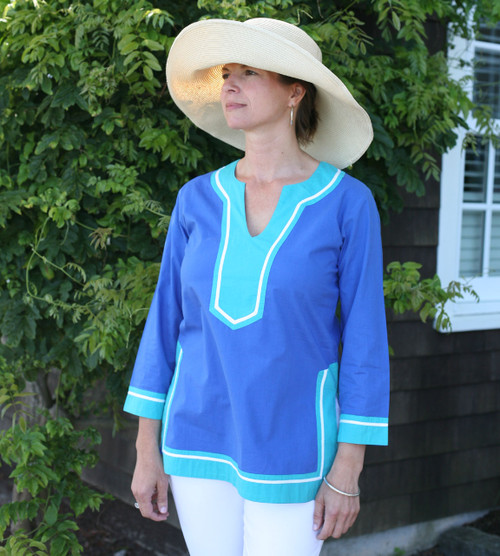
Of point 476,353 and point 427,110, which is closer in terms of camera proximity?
point 427,110

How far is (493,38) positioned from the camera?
375 centimetres

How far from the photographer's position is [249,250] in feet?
5.60

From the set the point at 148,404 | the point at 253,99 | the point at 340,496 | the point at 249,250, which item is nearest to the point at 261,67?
the point at 253,99

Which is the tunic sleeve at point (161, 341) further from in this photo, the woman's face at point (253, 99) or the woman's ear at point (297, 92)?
the woman's ear at point (297, 92)

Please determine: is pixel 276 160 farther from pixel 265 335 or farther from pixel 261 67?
pixel 265 335

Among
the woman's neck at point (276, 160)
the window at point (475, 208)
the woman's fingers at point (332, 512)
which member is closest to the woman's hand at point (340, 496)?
the woman's fingers at point (332, 512)

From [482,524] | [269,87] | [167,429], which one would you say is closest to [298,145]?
[269,87]

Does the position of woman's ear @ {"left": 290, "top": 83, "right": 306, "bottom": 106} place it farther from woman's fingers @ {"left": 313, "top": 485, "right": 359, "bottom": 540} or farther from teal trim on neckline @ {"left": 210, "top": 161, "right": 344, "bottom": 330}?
woman's fingers @ {"left": 313, "top": 485, "right": 359, "bottom": 540}

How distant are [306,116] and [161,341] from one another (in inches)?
26.0

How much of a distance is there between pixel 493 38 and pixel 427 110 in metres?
1.28

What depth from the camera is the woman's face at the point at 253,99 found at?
1.79 metres

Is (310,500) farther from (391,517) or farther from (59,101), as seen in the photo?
(391,517)

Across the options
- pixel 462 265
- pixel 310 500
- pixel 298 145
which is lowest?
pixel 310 500

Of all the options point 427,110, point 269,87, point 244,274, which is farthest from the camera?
point 427,110
